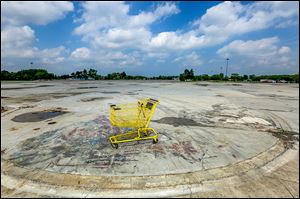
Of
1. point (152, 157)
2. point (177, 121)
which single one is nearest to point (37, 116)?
point (177, 121)

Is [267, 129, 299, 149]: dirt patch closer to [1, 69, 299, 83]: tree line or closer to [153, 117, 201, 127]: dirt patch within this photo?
[153, 117, 201, 127]: dirt patch

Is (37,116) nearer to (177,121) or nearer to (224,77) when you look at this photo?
(177,121)

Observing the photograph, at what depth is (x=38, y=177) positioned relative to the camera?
3496mm

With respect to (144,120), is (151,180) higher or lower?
lower

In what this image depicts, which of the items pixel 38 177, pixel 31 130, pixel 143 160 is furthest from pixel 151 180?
pixel 31 130

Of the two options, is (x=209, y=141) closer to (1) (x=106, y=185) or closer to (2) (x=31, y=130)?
(1) (x=106, y=185)

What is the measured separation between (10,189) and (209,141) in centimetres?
441

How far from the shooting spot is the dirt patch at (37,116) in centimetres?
756

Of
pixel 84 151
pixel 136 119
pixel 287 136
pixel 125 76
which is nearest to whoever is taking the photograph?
pixel 84 151

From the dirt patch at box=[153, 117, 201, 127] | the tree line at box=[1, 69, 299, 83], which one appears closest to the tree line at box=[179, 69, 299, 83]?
Result: the tree line at box=[1, 69, 299, 83]

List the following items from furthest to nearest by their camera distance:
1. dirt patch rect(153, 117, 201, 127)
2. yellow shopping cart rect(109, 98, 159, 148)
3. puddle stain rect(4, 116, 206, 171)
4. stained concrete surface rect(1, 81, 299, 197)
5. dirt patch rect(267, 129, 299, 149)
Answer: dirt patch rect(153, 117, 201, 127)
dirt patch rect(267, 129, 299, 149)
yellow shopping cart rect(109, 98, 159, 148)
puddle stain rect(4, 116, 206, 171)
stained concrete surface rect(1, 81, 299, 197)

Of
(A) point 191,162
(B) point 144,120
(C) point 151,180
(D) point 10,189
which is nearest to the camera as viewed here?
(D) point 10,189

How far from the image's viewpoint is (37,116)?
8055 millimetres

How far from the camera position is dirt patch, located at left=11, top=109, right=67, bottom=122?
756 centimetres
